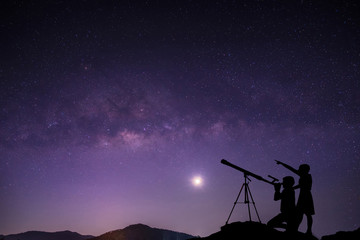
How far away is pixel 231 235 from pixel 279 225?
1.64 metres

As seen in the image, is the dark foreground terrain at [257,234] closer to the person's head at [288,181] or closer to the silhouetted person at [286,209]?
the silhouetted person at [286,209]

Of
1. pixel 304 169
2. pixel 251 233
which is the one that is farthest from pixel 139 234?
pixel 304 169

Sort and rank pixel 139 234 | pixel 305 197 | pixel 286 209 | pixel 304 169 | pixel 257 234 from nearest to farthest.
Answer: pixel 286 209, pixel 305 197, pixel 304 169, pixel 257 234, pixel 139 234

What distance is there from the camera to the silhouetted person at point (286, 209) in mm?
5355

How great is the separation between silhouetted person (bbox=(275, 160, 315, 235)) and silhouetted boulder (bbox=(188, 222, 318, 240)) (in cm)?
48

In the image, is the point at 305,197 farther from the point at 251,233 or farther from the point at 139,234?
the point at 139,234

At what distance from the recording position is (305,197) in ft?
18.9

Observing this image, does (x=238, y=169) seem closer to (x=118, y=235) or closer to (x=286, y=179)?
(x=286, y=179)

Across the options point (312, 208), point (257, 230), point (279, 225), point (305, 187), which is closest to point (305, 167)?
point (305, 187)

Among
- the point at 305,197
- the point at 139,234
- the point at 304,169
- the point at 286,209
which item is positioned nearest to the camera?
the point at 286,209

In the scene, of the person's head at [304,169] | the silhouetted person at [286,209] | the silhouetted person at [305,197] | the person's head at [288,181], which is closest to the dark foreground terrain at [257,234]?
the silhouetted person at [286,209]

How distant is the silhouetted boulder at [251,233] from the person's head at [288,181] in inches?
46.5

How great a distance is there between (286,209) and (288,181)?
73 centimetres

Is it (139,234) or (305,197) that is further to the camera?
(139,234)
